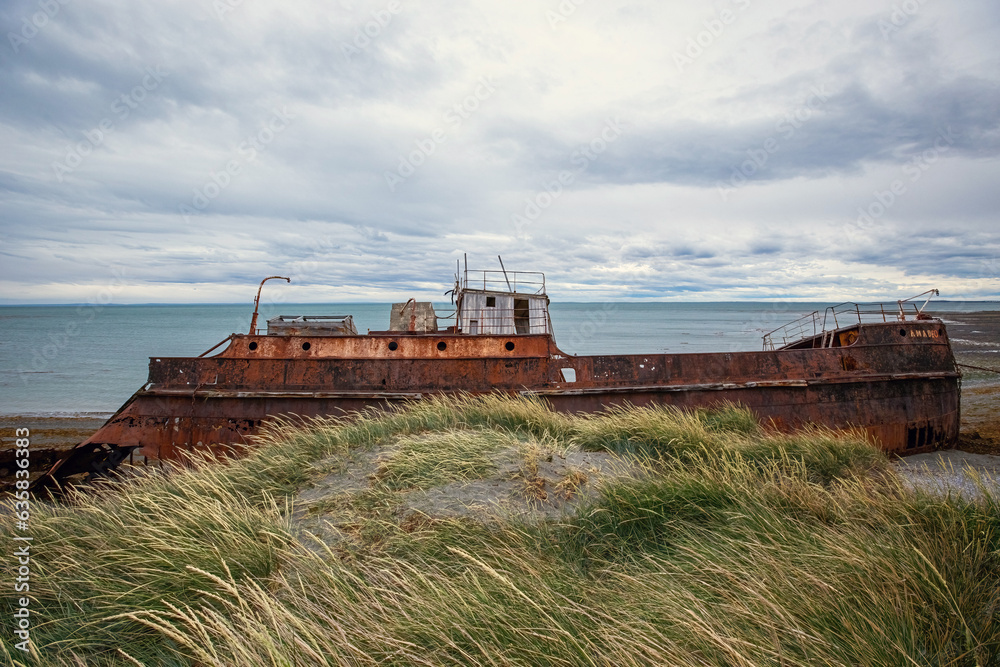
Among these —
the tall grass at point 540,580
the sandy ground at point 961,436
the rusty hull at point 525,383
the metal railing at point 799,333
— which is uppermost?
the metal railing at point 799,333

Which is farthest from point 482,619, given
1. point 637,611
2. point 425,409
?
point 425,409

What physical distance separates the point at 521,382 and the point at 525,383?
0.09 meters

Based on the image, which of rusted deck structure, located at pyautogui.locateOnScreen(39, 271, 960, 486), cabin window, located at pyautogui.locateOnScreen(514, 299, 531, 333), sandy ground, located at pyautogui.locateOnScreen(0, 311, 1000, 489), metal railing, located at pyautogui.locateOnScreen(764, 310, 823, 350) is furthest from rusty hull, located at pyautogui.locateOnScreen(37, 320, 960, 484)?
cabin window, located at pyautogui.locateOnScreen(514, 299, 531, 333)

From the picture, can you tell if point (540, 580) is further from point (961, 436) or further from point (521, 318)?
point (961, 436)

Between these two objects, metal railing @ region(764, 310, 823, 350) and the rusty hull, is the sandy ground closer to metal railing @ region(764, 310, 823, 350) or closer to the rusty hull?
the rusty hull

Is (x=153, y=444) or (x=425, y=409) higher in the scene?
(x=425, y=409)

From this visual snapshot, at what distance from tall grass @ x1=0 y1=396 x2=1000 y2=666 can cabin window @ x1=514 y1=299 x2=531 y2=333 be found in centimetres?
780

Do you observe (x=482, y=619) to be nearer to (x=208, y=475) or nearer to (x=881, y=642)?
(x=881, y=642)

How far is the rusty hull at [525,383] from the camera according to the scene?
406 inches

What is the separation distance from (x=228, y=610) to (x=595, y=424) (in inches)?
199

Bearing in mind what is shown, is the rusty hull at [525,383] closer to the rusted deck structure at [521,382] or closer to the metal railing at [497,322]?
the rusted deck structure at [521,382]

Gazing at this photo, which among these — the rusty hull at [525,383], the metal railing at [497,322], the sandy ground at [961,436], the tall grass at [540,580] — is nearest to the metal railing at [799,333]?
the rusty hull at [525,383]

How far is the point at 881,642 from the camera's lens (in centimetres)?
203

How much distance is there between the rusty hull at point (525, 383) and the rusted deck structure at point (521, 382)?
0.07ft
